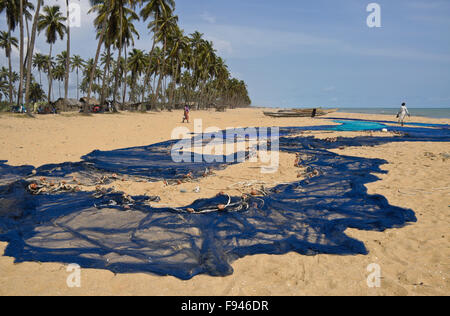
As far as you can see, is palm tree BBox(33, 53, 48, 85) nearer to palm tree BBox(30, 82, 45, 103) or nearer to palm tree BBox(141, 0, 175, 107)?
palm tree BBox(30, 82, 45, 103)

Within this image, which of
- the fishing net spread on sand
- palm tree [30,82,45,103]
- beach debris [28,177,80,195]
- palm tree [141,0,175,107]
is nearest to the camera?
the fishing net spread on sand

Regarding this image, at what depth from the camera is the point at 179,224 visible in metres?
3.62

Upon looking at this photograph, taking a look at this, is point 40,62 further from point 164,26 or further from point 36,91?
point 164,26

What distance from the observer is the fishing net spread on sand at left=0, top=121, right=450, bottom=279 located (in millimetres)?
2906

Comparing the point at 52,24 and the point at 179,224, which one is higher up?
the point at 52,24

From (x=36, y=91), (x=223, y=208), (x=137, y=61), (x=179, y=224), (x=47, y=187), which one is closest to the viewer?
(x=179, y=224)

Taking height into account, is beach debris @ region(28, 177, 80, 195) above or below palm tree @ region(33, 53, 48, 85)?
below

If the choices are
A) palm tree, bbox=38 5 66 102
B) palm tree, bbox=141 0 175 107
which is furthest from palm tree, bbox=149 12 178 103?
palm tree, bbox=38 5 66 102

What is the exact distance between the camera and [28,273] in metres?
2.60

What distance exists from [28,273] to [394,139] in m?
13.6

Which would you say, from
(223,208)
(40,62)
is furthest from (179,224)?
(40,62)

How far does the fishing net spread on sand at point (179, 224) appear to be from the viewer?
2.91 m
